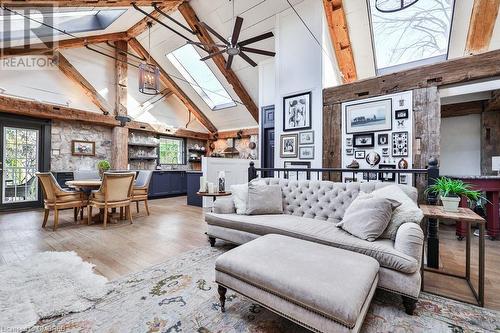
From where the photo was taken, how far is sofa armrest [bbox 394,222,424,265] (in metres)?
1.68

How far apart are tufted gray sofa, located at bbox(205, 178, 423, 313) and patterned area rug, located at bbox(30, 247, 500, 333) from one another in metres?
0.19

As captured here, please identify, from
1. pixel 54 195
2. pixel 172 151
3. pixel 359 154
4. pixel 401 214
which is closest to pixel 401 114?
pixel 359 154

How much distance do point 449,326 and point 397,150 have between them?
2.91 m

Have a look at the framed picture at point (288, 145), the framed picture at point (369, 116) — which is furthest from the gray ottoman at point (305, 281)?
the framed picture at point (288, 145)

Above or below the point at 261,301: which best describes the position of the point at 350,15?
above

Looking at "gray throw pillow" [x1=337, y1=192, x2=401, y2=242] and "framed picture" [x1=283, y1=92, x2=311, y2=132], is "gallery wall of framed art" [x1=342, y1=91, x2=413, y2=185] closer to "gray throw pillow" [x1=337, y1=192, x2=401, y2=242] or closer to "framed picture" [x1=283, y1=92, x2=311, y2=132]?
"framed picture" [x1=283, y1=92, x2=311, y2=132]

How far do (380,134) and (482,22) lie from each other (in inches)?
90.8

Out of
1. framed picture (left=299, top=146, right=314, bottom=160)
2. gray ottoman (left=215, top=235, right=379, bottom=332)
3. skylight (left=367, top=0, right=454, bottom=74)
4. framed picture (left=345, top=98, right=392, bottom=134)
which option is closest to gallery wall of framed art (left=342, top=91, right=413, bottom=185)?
framed picture (left=345, top=98, right=392, bottom=134)

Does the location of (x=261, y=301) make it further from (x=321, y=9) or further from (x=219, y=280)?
(x=321, y=9)

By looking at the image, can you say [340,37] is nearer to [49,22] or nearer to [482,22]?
[482,22]

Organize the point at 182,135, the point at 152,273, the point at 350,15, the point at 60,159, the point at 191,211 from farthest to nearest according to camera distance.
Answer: the point at 182,135 < the point at 60,159 < the point at 191,211 < the point at 350,15 < the point at 152,273

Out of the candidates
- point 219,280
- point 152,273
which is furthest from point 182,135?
point 219,280

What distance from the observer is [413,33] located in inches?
181

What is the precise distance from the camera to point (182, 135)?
28.6 ft
